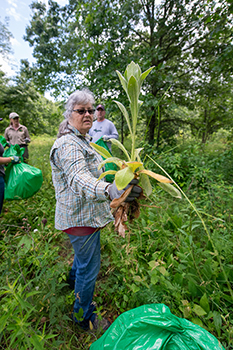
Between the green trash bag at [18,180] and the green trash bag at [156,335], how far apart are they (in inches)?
73.5

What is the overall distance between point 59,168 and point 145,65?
2.94m

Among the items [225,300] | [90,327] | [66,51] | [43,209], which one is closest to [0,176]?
[43,209]

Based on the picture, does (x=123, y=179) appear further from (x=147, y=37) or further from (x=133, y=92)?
(x=147, y=37)

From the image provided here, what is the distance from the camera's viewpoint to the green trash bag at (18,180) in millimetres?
2170

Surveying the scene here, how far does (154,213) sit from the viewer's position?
7.90 ft

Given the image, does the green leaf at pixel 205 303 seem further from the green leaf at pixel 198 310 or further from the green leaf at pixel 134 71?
the green leaf at pixel 134 71

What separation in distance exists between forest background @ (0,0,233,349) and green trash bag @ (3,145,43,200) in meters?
0.43

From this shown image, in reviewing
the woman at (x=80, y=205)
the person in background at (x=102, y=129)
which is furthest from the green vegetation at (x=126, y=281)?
the person in background at (x=102, y=129)

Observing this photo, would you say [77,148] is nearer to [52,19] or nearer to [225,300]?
[225,300]

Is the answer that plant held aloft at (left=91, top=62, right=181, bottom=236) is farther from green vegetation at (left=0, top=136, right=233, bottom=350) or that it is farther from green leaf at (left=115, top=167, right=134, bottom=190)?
green vegetation at (left=0, top=136, right=233, bottom=350)

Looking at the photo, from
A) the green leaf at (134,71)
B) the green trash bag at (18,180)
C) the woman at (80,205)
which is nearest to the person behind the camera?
the green leaf at (134,71)

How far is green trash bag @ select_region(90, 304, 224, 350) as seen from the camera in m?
0.93

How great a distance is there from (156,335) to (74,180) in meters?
1.07

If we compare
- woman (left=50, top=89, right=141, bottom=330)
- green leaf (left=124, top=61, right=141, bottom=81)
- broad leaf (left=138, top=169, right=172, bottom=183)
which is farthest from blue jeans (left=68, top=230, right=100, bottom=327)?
green leaf (left=124, top=61, right=141, bottom=81)
